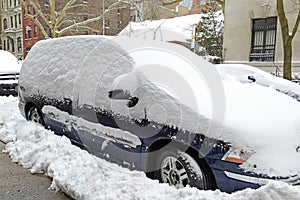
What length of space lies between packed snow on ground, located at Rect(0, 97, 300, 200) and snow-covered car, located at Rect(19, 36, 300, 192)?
0.19 meters

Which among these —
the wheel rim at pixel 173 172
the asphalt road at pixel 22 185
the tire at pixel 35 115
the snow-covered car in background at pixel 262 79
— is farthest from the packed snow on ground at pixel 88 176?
the snow-covered car in background at pixel 262 79

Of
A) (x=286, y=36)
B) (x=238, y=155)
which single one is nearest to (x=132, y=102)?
(x=238, y=155)

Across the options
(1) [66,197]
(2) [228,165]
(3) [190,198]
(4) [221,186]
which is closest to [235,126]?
(2) [228,165]

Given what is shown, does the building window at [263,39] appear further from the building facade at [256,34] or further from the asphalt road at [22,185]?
the asphalt road at [22,185]

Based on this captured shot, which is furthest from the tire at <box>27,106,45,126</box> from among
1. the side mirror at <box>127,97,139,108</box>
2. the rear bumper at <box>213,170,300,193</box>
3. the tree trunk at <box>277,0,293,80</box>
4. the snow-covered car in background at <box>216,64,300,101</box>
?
the tree trunk at <box>277,0,293,80</box>

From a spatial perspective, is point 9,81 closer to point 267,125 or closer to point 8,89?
point 8,89

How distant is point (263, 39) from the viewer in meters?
16.3

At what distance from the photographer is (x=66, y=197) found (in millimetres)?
3217

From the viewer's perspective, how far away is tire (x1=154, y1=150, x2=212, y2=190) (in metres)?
2.99

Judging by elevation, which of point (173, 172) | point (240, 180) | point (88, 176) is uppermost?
point (240, 180)

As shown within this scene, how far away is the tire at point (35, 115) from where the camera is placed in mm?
5257

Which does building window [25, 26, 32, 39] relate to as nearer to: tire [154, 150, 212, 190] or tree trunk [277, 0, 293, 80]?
tree trunk [277, 0, 293, 80]

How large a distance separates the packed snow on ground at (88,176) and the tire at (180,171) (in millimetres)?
191

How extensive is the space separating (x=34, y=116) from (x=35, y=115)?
0.13 ft
